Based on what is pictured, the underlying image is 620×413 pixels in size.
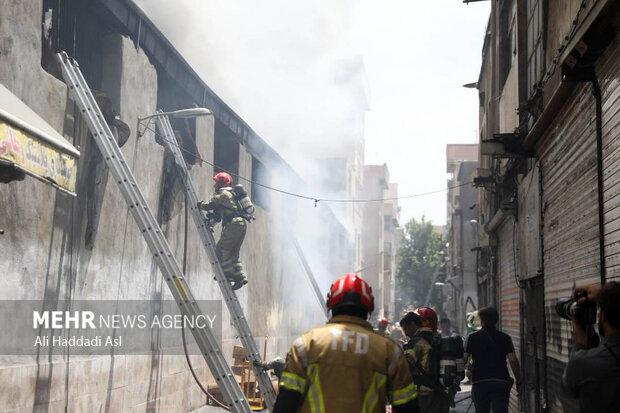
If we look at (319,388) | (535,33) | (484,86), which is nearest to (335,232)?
(484,86)

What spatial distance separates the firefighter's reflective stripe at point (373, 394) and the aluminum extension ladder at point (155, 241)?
4.60 m

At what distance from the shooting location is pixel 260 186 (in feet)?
65.4

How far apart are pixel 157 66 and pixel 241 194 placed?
2303 millimetres

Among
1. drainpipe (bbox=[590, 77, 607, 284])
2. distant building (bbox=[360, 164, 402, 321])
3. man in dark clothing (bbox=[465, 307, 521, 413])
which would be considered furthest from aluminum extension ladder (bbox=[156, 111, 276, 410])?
distant building (bbox=[360, 164, 402, 321])

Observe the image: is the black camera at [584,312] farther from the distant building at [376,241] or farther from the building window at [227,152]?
the distant building at [376,241]

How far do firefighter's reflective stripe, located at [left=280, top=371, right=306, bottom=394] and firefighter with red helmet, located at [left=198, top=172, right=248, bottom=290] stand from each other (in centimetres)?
822

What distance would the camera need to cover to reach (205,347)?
810cm

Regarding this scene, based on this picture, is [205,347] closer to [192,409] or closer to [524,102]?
[192,409]

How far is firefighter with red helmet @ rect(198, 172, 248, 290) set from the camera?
470 inches

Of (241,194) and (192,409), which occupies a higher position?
(241,194)

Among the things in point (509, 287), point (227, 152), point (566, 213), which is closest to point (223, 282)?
point (566, 213)

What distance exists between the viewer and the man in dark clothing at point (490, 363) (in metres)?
8.39

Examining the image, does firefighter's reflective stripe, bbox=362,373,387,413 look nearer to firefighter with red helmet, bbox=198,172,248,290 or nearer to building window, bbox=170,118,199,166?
firefighter with red helmet, bbox=198,172,248,290

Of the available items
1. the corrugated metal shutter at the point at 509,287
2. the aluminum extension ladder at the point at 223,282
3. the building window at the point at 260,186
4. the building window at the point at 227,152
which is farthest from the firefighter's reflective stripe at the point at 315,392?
the building window at the point at 260,186
